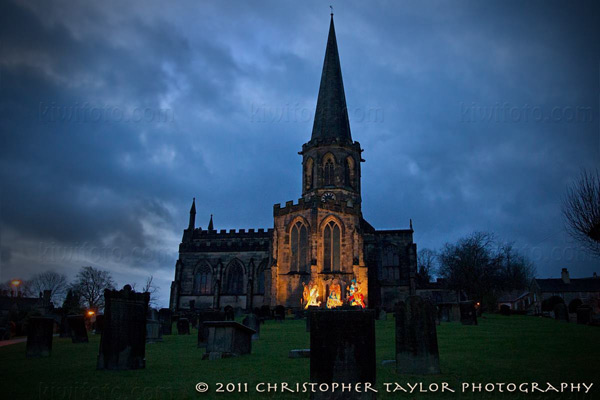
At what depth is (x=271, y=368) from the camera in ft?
25.1

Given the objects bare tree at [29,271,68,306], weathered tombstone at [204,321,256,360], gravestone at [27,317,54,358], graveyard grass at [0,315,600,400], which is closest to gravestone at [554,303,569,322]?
graveyard grass at [0,315,600,400]

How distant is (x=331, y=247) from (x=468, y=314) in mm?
17177

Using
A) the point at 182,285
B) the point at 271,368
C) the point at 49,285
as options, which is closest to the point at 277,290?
the point at 182,285

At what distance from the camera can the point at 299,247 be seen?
3547cm

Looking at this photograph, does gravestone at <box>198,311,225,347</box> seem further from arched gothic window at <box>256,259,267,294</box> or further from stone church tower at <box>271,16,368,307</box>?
arched gothic window at <box>256,259,267,294</box>

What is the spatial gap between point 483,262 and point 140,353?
3619 cm

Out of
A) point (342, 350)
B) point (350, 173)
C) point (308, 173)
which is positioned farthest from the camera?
point (308, 173)

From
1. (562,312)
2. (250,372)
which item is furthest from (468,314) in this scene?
(250,372)

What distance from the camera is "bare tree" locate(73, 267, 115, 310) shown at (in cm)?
4799

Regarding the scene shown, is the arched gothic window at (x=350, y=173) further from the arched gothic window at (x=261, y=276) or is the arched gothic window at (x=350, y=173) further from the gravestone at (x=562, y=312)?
the gravestone at (x=562, y=312)

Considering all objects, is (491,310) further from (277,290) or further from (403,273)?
(277,290)

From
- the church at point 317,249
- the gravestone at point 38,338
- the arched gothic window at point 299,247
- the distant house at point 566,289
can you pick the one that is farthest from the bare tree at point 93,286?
the distant house at point 566,289

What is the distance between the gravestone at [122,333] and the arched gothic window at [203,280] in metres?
40.1

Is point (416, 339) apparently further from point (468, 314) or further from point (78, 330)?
point (468, 314)
